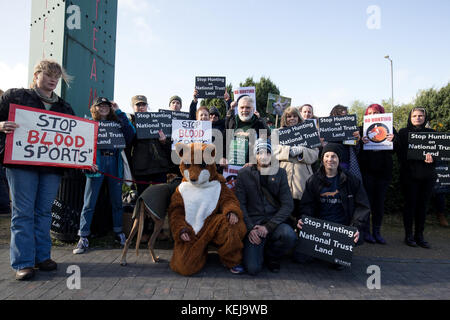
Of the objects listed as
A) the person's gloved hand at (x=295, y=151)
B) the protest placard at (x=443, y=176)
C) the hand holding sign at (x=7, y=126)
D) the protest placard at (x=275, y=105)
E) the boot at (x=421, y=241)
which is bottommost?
the boot at (x=421, y=241)

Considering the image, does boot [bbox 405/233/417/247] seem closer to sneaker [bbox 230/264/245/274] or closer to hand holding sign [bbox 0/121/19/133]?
sneaker [bbox 230/264/245/274]

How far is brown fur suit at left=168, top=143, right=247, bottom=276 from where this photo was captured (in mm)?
3607

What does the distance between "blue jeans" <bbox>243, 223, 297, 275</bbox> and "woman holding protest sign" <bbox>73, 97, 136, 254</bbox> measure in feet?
6.94

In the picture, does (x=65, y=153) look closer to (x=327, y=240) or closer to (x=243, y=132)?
(x=243, y=132)

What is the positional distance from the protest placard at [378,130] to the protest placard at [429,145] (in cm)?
38

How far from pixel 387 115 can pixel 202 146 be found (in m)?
3.32

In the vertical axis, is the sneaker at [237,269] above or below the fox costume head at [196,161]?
below

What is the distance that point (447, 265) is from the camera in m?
4.29

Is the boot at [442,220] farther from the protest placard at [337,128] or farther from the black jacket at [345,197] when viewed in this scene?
the black jacket at [345,197]

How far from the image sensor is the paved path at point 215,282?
9.96 ft

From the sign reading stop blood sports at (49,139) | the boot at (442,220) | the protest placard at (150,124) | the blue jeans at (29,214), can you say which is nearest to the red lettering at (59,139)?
the sign reading stop blood sports at (49,139)
